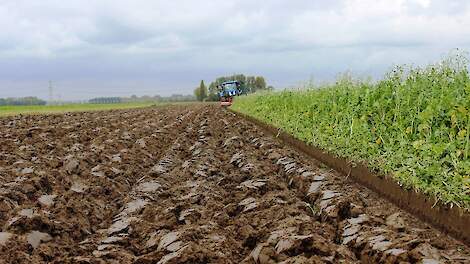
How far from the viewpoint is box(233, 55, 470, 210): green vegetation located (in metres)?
5.78

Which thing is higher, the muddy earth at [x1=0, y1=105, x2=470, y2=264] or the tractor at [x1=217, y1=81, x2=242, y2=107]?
the tractor at [x1=217, y1=81, x2=242, y2=107]

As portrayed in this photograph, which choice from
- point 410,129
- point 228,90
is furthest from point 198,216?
point 228,90

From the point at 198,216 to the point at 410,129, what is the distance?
3386mm

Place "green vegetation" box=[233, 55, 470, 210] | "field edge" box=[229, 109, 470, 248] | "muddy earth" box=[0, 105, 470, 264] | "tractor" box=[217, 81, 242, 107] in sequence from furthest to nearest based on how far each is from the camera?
1. "tractor" box=[217, 81, 242, 107]
2. "green vegetation" box=[233, 55, 470, 210]
3. "field edge" box=[229, 109, 470, 248]
4. "muddy earth" box=[0, 105, 470, 264]

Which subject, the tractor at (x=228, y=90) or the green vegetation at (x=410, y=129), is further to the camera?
the tractor at (x=228, y=90)

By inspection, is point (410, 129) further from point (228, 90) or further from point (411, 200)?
point (228, 90)

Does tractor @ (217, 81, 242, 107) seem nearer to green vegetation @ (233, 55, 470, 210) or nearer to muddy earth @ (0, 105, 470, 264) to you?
green vegetation @ (233, 55, 470, 210)

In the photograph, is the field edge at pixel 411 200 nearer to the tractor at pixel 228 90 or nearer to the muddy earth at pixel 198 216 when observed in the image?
the muddy earth at pixel 198 216

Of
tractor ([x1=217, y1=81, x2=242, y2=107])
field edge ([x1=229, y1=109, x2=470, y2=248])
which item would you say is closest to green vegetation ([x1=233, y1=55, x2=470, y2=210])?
field edge ([x1=229, y1=109, x2=470, y2=248])

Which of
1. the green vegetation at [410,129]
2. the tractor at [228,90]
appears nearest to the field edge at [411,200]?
the green vegetation at [410,129]

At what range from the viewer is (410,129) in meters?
7.32

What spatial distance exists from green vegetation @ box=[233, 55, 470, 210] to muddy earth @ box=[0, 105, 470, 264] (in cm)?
46

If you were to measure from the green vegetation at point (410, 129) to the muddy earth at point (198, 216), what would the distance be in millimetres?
460

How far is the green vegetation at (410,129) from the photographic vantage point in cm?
578
